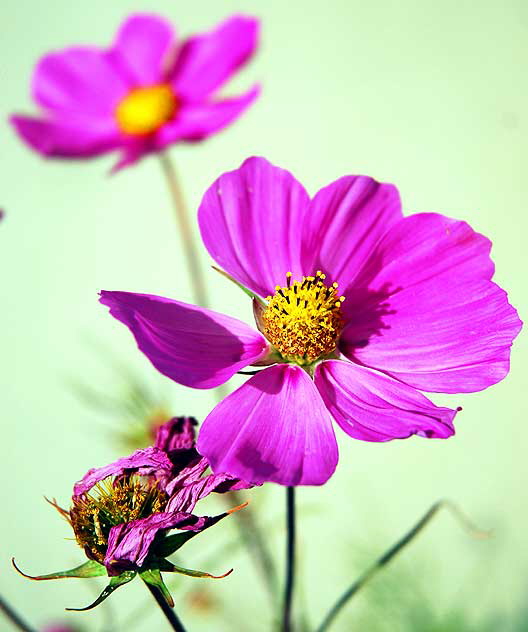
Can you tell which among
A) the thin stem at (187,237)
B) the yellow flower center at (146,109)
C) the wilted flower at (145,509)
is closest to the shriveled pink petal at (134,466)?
the wilted flower at (145,509)

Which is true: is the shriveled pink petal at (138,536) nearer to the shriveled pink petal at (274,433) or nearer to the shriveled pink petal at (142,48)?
the shriveled pink petal at (274,433)

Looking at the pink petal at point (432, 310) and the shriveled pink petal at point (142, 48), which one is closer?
the pink petal at point (432, 310)

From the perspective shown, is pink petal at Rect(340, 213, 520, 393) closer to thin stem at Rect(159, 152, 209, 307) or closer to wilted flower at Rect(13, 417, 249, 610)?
wilted flower at Rect(13, 417, 249, 610)

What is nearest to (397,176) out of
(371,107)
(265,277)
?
(371,107)

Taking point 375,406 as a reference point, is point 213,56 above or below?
above

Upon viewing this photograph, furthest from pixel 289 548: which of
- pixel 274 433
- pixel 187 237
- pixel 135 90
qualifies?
pixel 135 90

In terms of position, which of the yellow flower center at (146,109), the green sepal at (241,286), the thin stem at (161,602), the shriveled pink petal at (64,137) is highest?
the yellow flower center at (146,109)

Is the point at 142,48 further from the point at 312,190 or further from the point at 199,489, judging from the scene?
the point at 199,489
